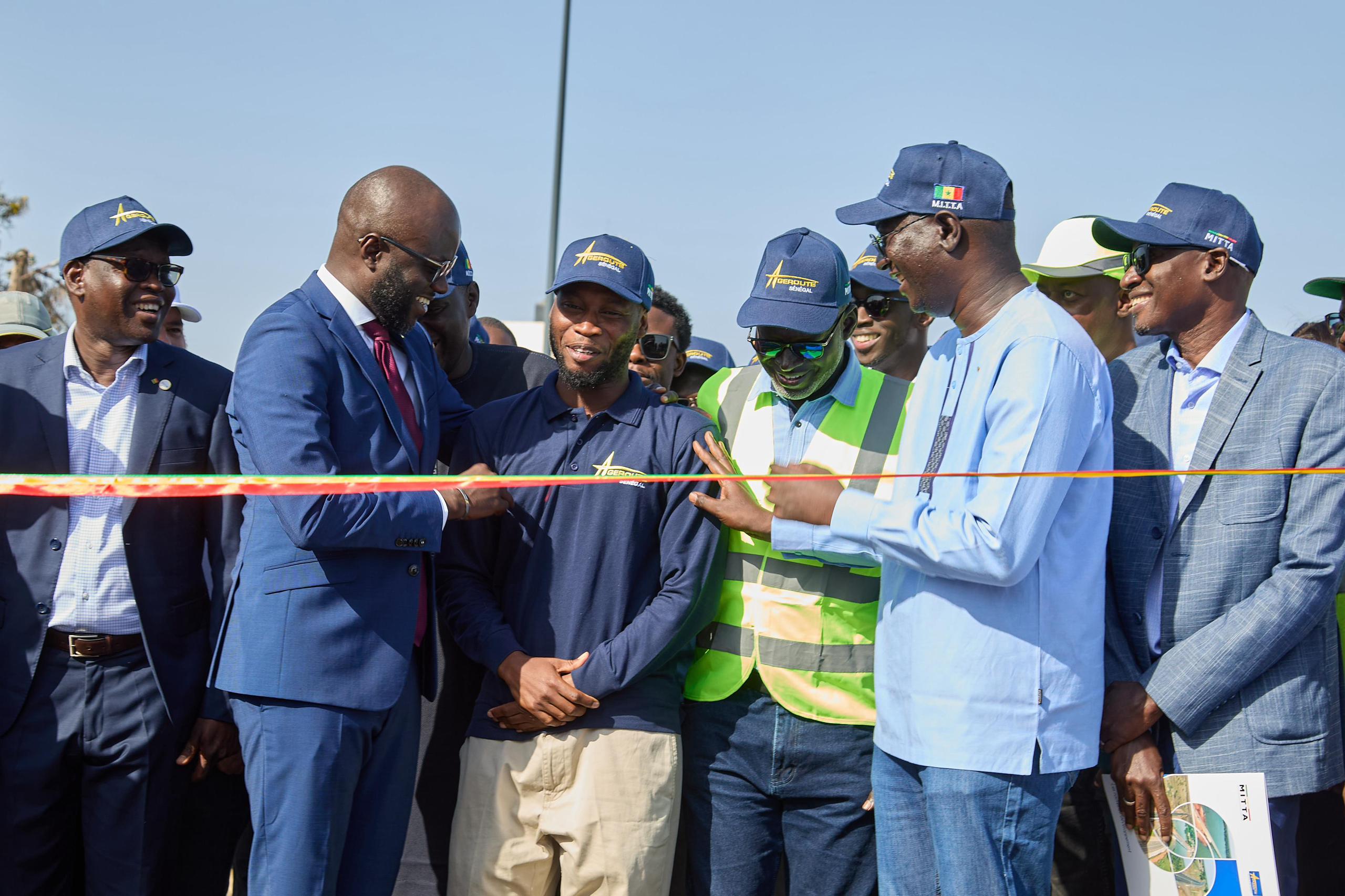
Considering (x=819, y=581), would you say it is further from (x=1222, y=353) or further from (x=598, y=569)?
(x=1222, y=353)

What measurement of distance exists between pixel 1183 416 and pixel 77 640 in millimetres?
3427

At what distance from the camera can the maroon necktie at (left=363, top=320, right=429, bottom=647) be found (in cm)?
342

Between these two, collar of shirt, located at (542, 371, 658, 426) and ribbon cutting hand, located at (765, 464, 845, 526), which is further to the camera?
collar of shirt, located at (542, 371, 658, 426)

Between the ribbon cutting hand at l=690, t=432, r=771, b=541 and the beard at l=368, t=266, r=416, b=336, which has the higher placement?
the beard at l=368, t=266, r=416, b=336

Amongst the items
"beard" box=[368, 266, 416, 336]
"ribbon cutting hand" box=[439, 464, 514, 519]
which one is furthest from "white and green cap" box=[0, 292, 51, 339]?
"ribbon cutting hand" box=[439, 464, 514, 519]

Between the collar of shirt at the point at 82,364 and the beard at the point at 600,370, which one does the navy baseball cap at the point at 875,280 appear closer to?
the beard at the point at 600,370

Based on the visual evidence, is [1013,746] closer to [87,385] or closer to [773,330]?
[773,330]

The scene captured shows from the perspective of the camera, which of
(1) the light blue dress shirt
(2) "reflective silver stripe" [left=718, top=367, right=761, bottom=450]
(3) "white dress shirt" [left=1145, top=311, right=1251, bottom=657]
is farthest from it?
(2) "reflective silver stripe" [left=718, top=367, right=761, bottom=450]

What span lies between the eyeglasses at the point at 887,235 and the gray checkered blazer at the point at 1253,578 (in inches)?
39.7

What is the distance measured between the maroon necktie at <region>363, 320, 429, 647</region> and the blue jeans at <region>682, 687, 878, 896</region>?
0.95 m

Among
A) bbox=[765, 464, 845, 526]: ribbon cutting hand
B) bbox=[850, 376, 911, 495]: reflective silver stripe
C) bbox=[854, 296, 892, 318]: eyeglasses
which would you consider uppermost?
bbox=[854, 296, 892, 318]: eyeglasses

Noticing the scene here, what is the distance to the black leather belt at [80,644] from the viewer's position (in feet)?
11.4

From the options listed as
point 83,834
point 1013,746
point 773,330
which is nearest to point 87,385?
point 83,834

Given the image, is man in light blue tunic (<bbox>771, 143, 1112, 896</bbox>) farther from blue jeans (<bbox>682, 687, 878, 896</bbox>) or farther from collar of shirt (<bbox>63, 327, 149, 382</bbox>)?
collar of shirt (<bbox>63, 327, 149, 382</bbox>)
